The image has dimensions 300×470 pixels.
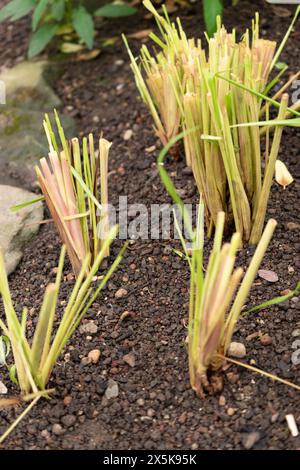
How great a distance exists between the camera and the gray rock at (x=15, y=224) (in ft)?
6.30

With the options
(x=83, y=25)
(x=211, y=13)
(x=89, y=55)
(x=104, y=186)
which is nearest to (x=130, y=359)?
(x=104, y=186)

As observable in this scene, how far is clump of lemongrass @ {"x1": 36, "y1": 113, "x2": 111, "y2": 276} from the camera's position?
1620mm

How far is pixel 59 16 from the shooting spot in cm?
242

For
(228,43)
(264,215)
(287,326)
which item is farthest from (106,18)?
(287,326)

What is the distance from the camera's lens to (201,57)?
5.46 ft

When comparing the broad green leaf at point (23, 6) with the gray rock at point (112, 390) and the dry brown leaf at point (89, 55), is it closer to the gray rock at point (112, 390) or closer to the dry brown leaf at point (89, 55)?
the dry brown leaf at point (89, 55)

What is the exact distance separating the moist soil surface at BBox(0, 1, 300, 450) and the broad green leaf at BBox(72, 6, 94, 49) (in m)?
0.48

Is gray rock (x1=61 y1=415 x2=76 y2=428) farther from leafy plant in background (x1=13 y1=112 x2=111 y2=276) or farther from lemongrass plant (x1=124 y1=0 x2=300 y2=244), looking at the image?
lemongrass plant (x1=124 y1=0 x2=300 y2=244)

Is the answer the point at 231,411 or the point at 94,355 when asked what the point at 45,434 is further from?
the point at 231,411

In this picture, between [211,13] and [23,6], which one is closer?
[211,13]

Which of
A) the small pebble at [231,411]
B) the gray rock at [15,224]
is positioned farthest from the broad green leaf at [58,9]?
the small pebble at [231,411]

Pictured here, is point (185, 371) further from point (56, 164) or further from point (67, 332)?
point (56, 164)

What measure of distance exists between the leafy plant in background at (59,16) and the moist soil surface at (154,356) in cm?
53

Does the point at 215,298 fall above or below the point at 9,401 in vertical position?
above
